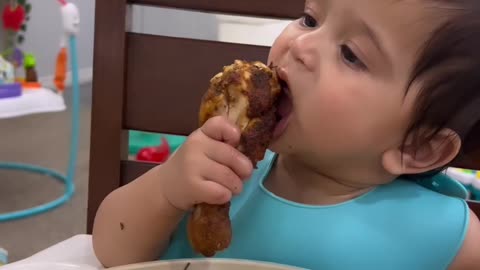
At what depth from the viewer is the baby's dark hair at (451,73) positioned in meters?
0.54

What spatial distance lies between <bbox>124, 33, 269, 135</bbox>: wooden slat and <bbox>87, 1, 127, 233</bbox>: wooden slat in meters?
0.02

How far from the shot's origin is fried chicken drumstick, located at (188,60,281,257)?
1.67 ft

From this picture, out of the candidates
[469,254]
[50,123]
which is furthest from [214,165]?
[50,123]

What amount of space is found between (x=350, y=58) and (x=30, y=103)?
155 centimetres

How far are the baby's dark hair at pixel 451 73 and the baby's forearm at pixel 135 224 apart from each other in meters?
0.23

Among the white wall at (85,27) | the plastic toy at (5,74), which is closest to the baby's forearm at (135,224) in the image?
the plastic toy at (5,74)

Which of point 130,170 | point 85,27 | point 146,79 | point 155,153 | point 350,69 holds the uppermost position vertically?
point 350,69

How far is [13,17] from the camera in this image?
9.71 ft

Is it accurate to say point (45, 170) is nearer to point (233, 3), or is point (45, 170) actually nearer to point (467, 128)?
point (233, 3)

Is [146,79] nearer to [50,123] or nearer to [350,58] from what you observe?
[350,58]

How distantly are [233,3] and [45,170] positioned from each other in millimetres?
1612

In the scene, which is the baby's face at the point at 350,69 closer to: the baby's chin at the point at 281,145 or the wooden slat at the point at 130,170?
the baby's chin at the point at 281,145

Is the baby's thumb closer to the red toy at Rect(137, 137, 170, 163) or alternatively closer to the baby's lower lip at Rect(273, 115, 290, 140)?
the baby's lower lip at Rect(273, 115, 290, 140)

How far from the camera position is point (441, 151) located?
2.00 feet
